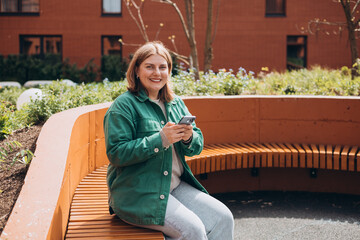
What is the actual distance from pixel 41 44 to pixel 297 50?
42.9ft

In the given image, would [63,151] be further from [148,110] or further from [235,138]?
[235,138]

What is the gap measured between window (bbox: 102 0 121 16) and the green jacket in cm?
1976

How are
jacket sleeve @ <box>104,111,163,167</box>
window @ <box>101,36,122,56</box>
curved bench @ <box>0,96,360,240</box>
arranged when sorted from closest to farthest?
jacket sleeve @ <box>104,111,163,167</box> < curved bench @ <box>0,96,360,240</box> < window @ <box>101,36,122,56</box>

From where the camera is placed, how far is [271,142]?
6.33 metres

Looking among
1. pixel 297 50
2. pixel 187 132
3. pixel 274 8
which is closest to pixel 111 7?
pixel 274 8

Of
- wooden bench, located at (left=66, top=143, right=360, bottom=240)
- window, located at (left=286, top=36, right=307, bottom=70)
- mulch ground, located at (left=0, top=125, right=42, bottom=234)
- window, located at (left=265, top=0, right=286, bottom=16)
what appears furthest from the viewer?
window, located at (left=286, top=36, right=307, bottom=70)

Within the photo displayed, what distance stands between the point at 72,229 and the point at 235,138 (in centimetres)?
368

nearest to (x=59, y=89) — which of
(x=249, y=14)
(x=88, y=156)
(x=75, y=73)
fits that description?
(x=88, y=156)

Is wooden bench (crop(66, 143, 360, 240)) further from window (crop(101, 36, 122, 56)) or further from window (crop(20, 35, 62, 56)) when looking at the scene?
window (crop(20, 35, 62, 56))

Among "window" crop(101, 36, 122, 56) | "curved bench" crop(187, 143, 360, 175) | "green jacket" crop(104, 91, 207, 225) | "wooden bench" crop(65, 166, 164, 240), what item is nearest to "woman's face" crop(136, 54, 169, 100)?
"green jacket" crop(104, 91, 207, 225)

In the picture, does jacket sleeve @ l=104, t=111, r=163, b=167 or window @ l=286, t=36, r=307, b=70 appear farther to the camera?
window @ l=286, t=36, r=307, b=70

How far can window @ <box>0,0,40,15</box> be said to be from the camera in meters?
22.1

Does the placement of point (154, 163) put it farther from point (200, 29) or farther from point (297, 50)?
point (297, 50)

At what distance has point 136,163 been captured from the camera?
2900 millimetres
